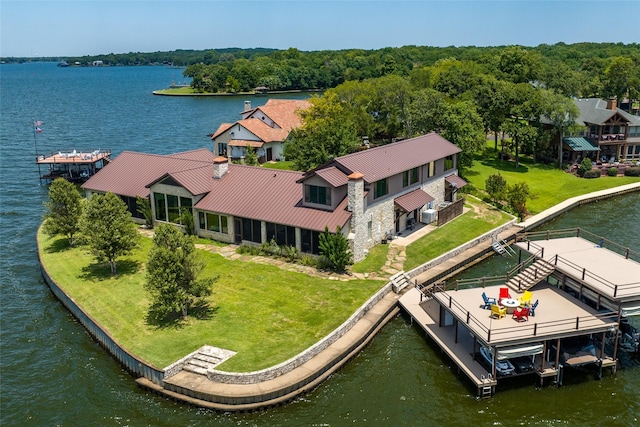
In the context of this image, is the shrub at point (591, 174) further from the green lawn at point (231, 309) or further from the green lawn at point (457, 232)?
the green lawn at point (231, 309)

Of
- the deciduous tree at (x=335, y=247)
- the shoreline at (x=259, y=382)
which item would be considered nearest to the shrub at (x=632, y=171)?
the shoreline at (x=259, y=382)

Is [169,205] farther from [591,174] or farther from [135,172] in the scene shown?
[591,174]

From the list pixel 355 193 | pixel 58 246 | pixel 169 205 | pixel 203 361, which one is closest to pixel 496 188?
pixel 355 193

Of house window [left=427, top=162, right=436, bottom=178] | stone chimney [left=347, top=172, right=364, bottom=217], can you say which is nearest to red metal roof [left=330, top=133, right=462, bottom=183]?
house window [left=427, top=162, right=436, bottom=178]

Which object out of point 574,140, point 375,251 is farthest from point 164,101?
point 375,251

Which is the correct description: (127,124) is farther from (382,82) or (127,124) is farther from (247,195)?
(247,195)

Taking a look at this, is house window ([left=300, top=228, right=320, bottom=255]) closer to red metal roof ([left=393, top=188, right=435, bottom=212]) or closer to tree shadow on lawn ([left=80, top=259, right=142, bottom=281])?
red metal roof ([left=393, top=188, right=435, bottom=212])
